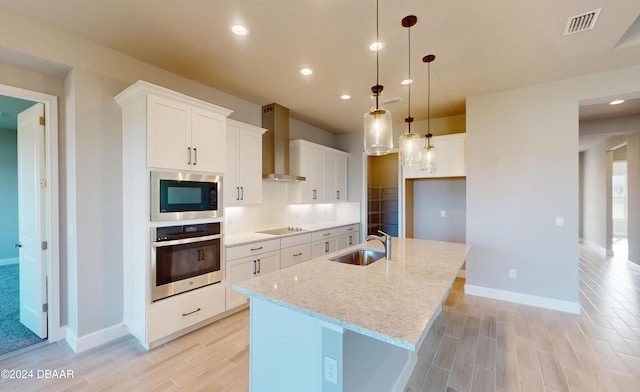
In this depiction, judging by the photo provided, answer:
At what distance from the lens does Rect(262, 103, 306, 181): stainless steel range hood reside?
4.13m

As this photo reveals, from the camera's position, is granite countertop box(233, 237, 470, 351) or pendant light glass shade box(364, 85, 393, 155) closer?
granite countertop box(233, 237, 470, 351)

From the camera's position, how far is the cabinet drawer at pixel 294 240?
12.6 ft

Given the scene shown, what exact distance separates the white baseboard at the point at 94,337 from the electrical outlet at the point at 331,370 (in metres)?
2.53

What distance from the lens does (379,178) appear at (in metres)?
6.59

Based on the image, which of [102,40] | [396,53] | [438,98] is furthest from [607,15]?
[102,40]

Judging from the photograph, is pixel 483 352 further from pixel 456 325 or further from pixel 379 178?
pixel 379 178

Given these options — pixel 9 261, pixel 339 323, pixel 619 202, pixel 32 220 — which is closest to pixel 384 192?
pixel 339 323

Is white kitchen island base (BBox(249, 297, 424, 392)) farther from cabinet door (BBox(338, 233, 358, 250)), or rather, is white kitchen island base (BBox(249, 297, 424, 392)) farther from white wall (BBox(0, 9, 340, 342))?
cabinet door (BBox(338, 233, 358, 250))

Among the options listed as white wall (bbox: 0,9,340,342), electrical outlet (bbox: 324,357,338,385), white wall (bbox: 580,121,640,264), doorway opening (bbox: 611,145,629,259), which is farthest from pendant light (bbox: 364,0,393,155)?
doorway opening (bbox: 611,145,629,259)

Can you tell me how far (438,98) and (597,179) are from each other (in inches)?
245

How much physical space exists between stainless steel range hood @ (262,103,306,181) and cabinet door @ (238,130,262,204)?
30 cm

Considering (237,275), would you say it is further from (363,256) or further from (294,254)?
(363,256)

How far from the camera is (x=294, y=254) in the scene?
4.01 m

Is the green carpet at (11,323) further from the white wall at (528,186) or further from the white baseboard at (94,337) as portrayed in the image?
the white wall at (528,186)
